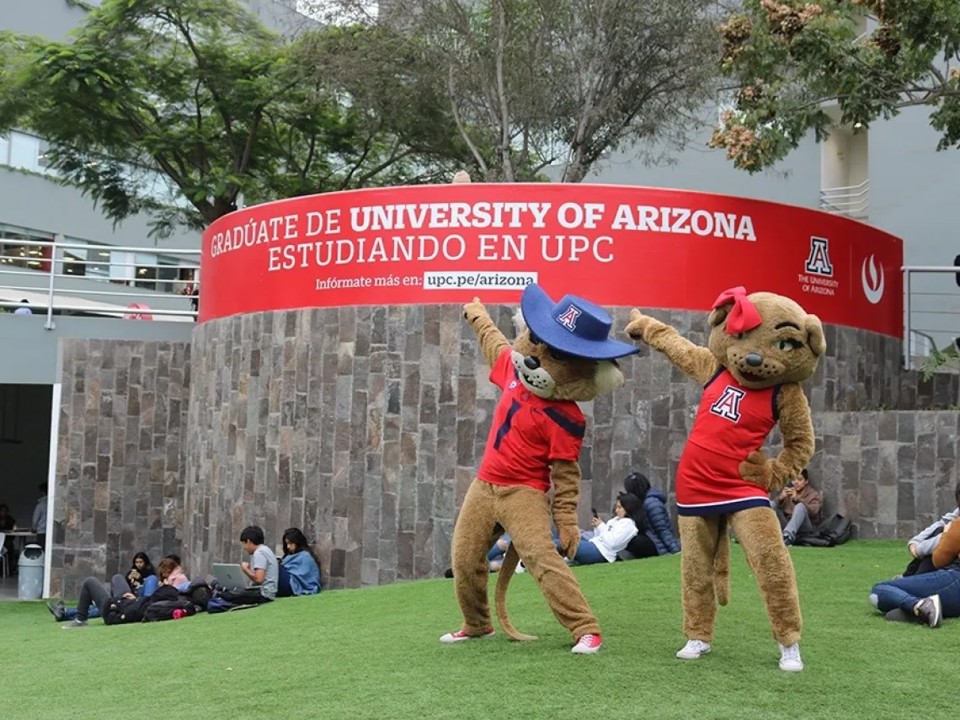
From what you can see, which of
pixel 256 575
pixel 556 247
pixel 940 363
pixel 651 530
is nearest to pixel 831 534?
pixel 651 530

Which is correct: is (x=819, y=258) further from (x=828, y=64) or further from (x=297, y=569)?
(x=297, y=569)

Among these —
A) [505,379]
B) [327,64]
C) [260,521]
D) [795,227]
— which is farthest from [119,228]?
[505,379]

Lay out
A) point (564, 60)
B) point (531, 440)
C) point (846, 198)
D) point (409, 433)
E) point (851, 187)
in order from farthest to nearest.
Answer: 1. point (846, 198)
2. point (851, 187)
3. point (564, 60)
4. point (409, 433)
5. point (531, 440)

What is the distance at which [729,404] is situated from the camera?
7.08 metres

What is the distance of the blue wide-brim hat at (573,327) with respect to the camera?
7.48 m

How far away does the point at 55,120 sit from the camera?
2211 cm

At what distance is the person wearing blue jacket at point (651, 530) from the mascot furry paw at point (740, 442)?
16.1ft

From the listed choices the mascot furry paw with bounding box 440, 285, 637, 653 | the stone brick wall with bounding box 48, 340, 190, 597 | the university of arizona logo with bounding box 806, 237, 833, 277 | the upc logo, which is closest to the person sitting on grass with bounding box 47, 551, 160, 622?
the stone brick wall with bounding box 48, 340, 190, 597

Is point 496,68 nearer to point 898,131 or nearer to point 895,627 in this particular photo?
point 898,131

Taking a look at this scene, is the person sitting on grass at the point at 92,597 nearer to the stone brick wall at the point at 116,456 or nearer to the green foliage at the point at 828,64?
the stone brick wall at the point at 116,456

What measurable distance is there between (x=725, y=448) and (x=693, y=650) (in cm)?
111

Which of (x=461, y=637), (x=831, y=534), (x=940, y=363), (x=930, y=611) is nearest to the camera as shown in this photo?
(x=461, y=637)

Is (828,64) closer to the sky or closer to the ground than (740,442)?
closer to the sky

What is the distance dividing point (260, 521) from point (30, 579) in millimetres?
4346
